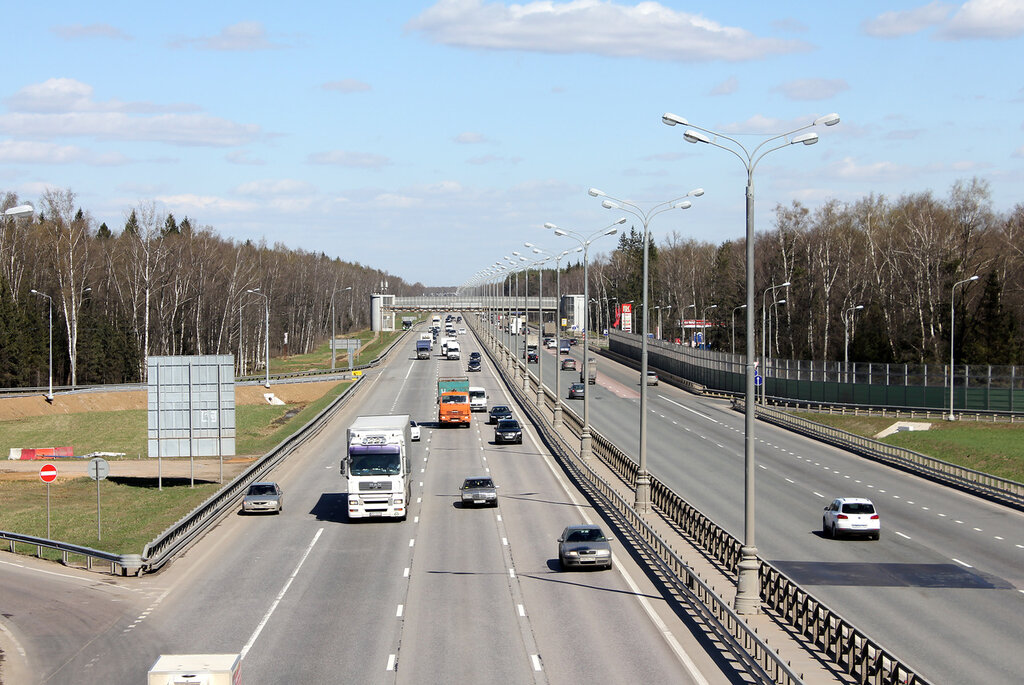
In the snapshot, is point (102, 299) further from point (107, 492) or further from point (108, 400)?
point (107, 492)

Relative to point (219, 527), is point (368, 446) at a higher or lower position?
higher

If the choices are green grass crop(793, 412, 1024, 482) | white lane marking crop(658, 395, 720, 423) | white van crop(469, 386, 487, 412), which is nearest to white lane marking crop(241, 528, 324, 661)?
green grass crop(793, 412, 1024, 482)

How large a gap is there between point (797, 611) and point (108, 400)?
81815 millimetres

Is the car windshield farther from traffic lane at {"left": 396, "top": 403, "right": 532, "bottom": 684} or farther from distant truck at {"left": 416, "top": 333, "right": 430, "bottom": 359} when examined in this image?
distant truck at {"left": 416, "top": 333, "right": 430, "bottom": 359}

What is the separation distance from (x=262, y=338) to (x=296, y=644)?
14287 centimetres

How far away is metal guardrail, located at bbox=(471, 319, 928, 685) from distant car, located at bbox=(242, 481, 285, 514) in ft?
47.3

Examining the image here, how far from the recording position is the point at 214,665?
556 inches

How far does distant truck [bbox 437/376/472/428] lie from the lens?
77.5 metres

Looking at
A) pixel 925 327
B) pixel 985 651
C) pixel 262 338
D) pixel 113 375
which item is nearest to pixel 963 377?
pixel 925 327

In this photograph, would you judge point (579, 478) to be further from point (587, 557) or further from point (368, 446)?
point (587, 557)

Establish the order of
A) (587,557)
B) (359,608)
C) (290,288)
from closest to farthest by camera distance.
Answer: (359,608) < (587,557) < (290,288)

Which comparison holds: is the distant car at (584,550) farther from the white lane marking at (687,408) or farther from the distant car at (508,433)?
the white lane marking at (687,408)

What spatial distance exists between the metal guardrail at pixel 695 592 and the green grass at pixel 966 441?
2279 cm

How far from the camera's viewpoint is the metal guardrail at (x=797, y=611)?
1981cm
